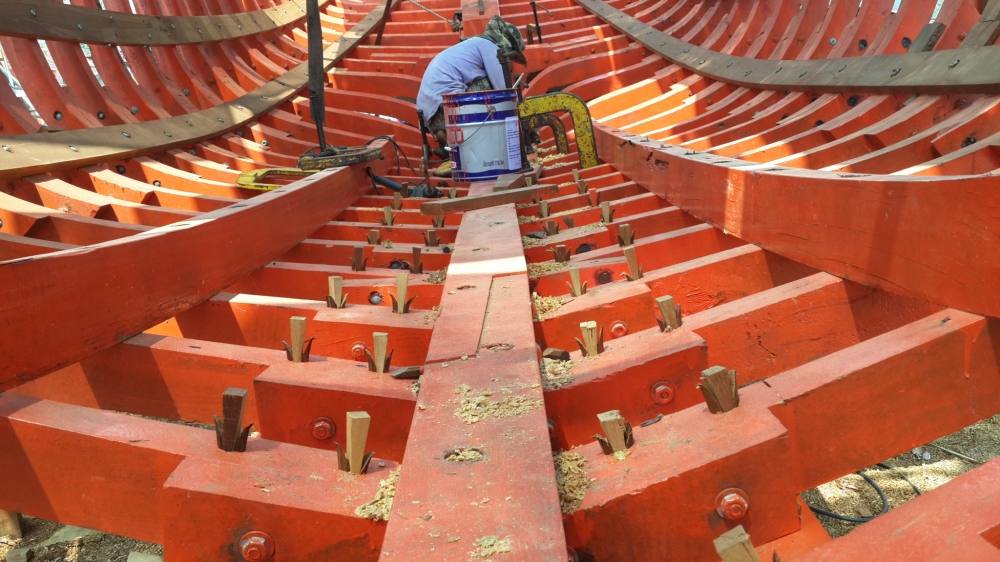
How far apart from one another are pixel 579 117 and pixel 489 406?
381 centimetres

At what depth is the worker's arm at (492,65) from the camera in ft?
18.0

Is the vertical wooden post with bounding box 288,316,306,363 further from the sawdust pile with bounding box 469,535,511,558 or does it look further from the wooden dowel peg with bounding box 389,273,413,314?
the sawdust pile with bounding box 469,535,511,558

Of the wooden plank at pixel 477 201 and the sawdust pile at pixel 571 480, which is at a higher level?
the sawdust pile at pixel 571 480

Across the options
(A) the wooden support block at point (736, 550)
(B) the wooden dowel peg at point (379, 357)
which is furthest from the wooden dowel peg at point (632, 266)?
(A) the wooden support block at point (736, 550)

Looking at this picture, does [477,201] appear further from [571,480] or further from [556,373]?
[571,480]

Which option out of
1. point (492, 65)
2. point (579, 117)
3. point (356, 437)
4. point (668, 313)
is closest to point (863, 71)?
point (579, 117)

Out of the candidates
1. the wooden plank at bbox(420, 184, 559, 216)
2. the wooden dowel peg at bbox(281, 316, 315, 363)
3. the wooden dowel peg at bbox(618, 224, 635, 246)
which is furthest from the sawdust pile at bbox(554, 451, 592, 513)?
the wooden plank at bbox(420, 184, 559, 216)

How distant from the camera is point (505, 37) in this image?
229 inches

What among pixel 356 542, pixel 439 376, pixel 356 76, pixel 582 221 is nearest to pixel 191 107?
pixel 356 76

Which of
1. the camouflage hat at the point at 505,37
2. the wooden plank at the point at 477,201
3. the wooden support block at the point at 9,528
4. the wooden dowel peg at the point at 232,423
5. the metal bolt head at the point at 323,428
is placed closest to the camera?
the wooden dowel peg at the point at 232,423

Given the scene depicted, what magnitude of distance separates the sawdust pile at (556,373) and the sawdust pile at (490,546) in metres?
0.54

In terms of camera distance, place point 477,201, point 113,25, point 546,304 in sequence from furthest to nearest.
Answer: point 113,25
point 477,201
point 546,304

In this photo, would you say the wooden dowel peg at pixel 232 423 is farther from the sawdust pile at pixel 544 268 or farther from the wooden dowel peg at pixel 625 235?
the wooden dowel peg at pixel 625 235

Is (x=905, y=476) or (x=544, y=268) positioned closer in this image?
(x=544, y=268)
